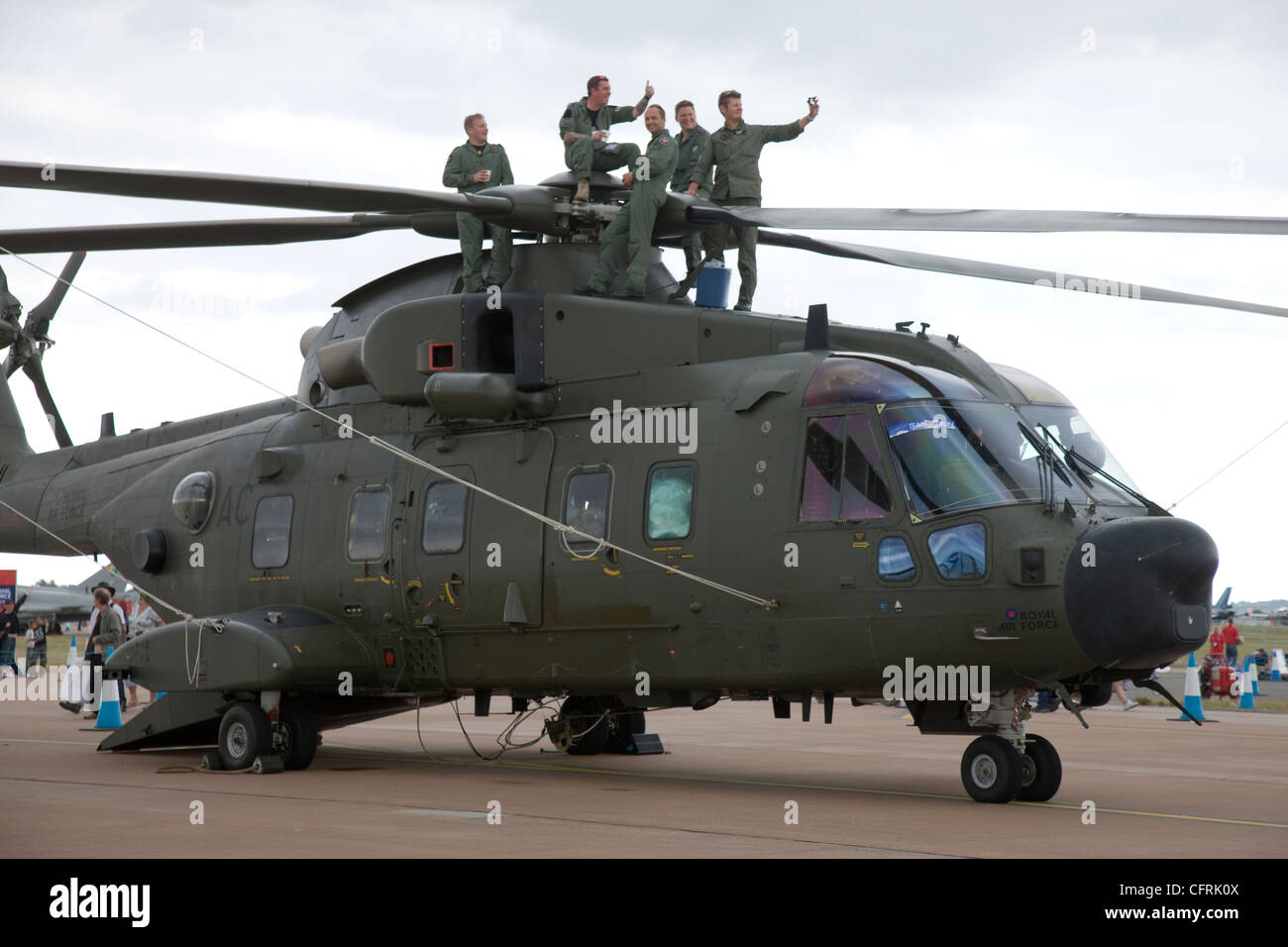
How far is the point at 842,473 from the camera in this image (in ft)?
39.3

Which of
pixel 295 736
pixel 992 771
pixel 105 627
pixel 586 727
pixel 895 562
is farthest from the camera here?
pixel 105 627

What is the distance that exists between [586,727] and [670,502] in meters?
4.71

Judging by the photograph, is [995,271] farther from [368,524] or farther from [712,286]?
[368,524]

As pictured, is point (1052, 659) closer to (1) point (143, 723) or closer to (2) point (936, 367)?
(2) point (936, 367)

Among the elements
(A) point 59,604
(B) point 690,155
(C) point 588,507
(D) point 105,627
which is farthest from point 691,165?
(A) point 59,604

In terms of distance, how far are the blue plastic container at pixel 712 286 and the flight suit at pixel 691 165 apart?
87cm

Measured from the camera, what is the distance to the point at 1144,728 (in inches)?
852

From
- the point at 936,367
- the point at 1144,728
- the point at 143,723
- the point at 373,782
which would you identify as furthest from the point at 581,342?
the point at 1144,728

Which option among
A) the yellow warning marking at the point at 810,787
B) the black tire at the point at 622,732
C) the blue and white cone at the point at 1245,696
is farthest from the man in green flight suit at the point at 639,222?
the blue and white cone at the point at 1245,696

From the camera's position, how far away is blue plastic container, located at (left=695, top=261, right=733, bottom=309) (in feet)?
46.5

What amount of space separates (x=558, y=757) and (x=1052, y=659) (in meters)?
6.84

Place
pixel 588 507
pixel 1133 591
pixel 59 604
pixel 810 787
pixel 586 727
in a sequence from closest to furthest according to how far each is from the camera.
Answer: pixel 1133 591 → pixel 588 507 → pixel 810 787 → pixel 586 727 → pixel 59 604

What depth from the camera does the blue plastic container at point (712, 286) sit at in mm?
14172

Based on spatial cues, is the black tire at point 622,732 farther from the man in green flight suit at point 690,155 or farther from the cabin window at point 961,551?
the cabin window at point 961,551
